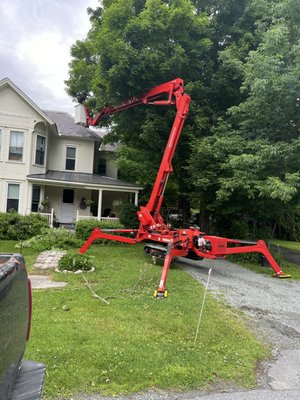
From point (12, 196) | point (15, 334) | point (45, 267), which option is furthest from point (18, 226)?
point (15, 334)

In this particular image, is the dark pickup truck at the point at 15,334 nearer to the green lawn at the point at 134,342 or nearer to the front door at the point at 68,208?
the green lawn at the point at 134,342

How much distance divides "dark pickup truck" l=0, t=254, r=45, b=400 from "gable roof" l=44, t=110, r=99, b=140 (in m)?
21.2

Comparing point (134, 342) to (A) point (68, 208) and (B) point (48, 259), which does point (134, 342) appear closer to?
(B) point (48, 259)

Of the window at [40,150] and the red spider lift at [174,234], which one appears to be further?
A: the window at [40,150]

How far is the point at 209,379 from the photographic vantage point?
449cm

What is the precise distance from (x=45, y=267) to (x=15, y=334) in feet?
29.9

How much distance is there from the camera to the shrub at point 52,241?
1510 centimetres

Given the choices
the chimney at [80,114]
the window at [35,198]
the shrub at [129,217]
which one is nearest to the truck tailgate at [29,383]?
the shrub at [129,217]

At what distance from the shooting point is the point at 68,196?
23.6m

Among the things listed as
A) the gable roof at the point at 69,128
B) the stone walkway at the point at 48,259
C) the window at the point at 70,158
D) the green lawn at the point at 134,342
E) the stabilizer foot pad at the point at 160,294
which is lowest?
the stone walkway at the point at 48,259

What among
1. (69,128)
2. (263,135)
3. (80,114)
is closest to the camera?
(263,135)

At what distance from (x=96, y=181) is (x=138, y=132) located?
4849 mm

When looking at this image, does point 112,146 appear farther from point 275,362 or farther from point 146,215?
point 275,362

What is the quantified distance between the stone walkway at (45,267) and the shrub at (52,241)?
0.71 m
